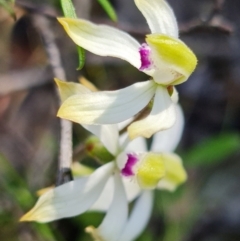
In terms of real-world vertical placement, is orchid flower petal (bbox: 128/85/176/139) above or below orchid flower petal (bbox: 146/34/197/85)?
below

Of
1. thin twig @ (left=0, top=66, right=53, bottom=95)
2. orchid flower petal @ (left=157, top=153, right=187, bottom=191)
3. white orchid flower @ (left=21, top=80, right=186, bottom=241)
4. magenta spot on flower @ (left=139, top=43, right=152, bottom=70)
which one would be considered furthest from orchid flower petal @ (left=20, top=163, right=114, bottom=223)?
→ thin twig @ (left=0, top=66, right=53, bottom=95)

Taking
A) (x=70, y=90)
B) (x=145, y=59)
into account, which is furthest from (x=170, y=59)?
(x=70, y=90)

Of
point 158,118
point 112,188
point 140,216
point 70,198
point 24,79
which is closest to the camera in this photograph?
point 158,118

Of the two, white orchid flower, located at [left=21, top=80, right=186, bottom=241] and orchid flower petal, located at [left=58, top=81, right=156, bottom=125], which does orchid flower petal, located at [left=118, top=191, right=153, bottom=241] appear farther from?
orchid flower petal, located at [left=58, top=81, right=156, bottom=125]

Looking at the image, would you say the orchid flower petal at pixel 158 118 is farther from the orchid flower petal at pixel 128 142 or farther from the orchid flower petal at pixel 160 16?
the orchid flower petal at pixel 128 142

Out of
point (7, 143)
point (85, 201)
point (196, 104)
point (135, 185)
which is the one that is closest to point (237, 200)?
point (196, 104)

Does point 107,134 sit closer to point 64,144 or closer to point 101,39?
point 64,144

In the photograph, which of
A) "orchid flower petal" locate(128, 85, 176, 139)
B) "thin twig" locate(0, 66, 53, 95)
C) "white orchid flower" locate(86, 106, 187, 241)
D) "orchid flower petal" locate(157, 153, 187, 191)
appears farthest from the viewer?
"thin twig" locate(0, 66, 53, 95)
